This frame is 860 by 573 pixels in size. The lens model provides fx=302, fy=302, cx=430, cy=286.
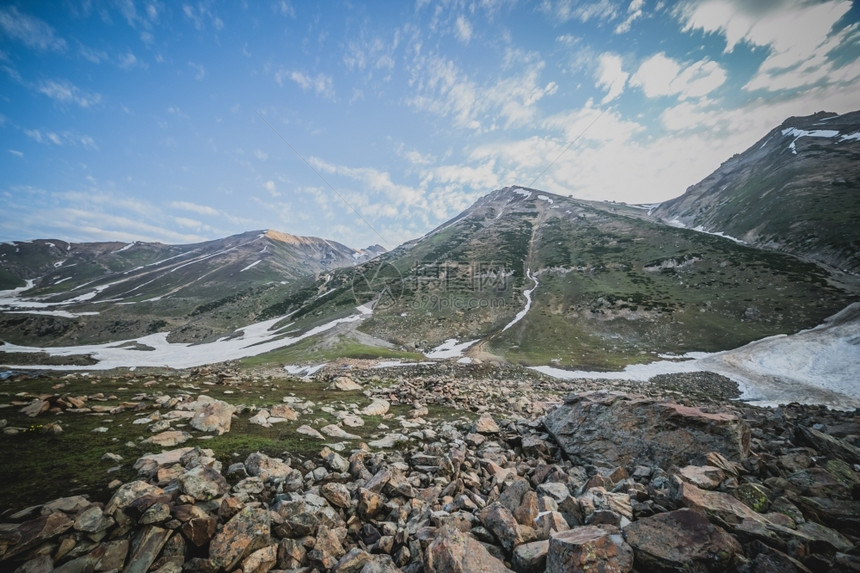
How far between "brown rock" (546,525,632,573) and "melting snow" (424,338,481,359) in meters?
39.7

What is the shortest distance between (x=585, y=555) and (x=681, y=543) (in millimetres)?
1531

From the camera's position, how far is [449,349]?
4941 cm

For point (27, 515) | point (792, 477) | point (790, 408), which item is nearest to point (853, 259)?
point (790, 408)

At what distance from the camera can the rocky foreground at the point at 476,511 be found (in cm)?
416

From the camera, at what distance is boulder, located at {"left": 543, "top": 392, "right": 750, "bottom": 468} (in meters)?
7.89

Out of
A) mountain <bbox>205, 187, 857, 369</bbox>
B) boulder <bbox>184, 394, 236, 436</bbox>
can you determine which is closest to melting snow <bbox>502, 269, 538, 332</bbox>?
mountain <bbox>205, 187, 857, 369</bbox>

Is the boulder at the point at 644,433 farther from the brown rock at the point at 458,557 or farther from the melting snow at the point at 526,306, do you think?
the melting snow at the point at 526,306

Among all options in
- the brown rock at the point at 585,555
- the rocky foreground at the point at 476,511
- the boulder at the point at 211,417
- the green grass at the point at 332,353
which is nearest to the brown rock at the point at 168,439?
the rocky foreground at the point at 476,511

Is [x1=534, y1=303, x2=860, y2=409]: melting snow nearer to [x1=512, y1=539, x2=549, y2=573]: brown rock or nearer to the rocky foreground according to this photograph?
the rocky foreground

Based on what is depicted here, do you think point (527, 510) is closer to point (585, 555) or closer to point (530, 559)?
point (530, 559)

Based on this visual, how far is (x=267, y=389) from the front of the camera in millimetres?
15727

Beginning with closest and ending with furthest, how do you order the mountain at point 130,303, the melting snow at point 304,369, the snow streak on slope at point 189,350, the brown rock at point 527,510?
the brown rock at point 527,510, the melting snow at point 304,369, the snow streak on slope at point 189,350, the mountain at point 130,303

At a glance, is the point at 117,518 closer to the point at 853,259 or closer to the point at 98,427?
the point at 98,427

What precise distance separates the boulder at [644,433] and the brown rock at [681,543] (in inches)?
165
